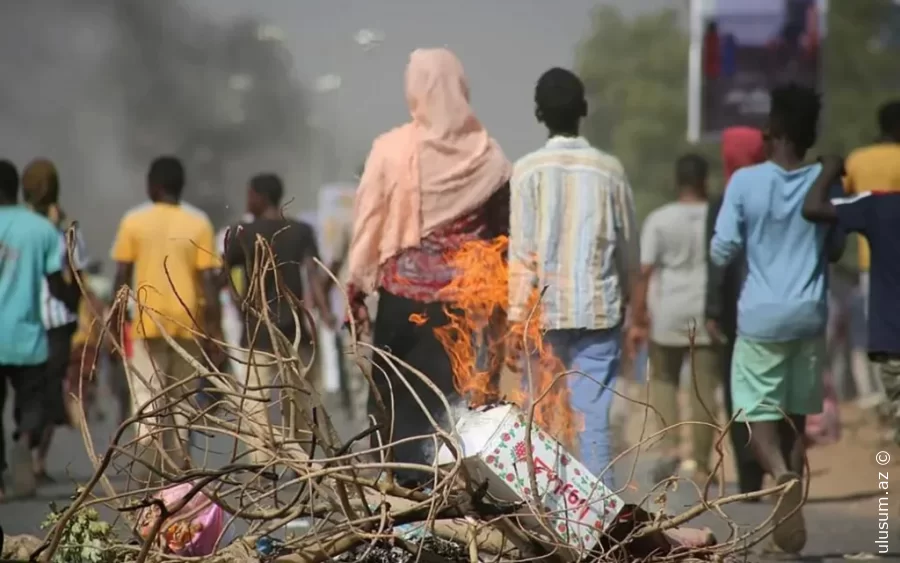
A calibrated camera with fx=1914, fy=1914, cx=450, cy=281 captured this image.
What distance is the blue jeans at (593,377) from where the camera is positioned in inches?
313

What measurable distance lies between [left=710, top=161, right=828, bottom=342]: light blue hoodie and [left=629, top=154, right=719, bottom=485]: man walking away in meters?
2.66

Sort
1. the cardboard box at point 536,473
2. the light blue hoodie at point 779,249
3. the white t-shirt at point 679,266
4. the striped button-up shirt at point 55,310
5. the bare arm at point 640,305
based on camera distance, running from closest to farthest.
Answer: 1. the cardboard box at point 536,473
2. the light blue hoodie at point 779,249
3. the striped button-up shirt at point 55,310
4. the bare arm at point 640,305
5. the white t-shirt at point 679,266

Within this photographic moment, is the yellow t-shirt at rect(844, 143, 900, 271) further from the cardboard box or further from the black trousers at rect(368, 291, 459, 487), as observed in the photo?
the cardboard box

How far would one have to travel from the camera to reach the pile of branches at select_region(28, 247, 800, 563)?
5.30 metres

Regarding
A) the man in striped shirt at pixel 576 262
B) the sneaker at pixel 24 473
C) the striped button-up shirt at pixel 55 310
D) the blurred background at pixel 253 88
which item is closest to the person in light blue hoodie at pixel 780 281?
the man in striped shirt at pixel 576 262

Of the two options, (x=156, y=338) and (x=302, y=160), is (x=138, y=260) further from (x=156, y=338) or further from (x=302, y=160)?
(x=302, y=160)

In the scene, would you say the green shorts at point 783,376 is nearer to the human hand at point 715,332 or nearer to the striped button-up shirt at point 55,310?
the human hand at point 715,332

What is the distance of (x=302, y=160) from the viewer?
29.3 meters

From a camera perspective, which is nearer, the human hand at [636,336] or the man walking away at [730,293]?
the man walking away at [730,293]

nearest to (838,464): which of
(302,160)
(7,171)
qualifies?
(7,171)

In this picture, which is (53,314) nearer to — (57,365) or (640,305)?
(57,365)

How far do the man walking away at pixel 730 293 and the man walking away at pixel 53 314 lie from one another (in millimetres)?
3421

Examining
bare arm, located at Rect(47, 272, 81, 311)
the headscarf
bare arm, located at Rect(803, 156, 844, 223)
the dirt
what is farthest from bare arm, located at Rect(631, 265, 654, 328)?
the headscarf

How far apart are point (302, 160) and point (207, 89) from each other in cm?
364
